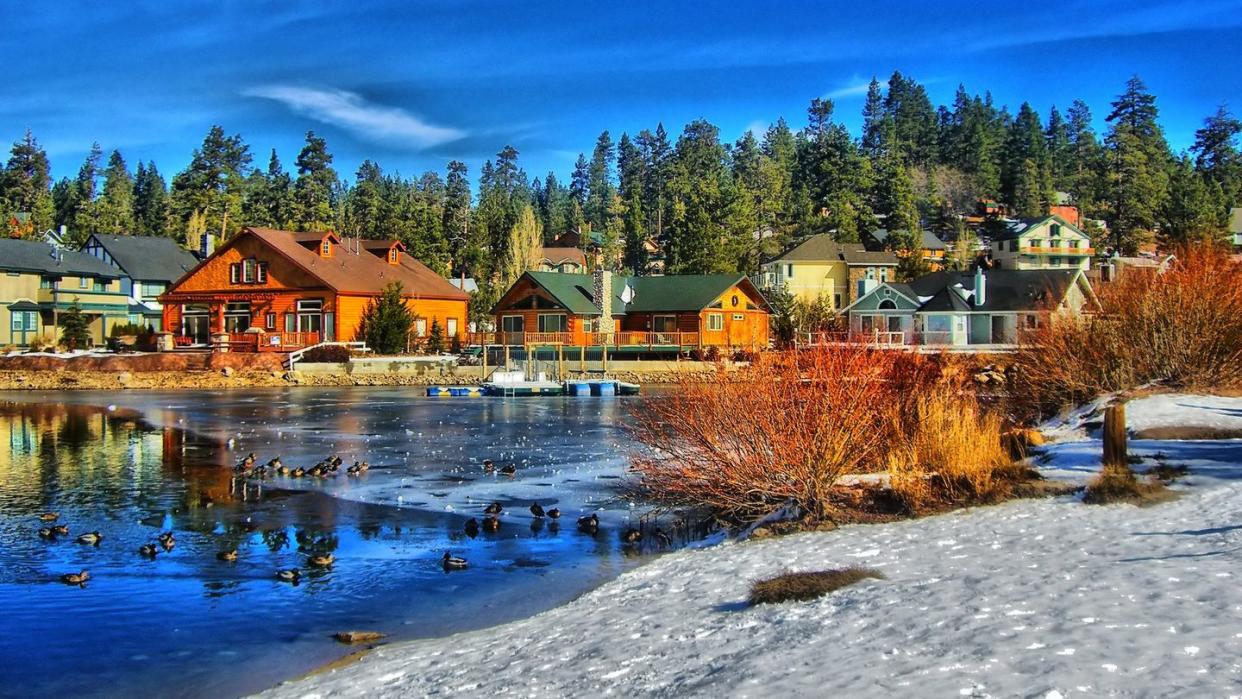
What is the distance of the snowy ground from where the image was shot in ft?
27.2

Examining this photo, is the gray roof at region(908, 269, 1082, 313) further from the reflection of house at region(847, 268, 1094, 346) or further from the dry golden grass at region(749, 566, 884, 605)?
the dry golden grass at region(749, 566, 884, 605)

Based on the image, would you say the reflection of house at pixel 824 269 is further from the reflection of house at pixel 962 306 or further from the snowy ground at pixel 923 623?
the snowy ground at pixel 923 623

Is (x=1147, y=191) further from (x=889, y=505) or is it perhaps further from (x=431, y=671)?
(x=431, y=671)

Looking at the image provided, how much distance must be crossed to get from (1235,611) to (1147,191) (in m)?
114

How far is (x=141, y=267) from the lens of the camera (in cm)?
8356

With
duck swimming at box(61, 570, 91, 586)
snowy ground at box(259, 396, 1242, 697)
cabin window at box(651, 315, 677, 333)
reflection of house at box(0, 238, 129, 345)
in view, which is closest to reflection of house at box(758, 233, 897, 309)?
cabin window at box(651, 315, 677, 333)

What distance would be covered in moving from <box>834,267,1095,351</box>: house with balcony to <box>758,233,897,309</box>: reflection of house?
1878 cm

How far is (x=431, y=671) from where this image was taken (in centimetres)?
1112

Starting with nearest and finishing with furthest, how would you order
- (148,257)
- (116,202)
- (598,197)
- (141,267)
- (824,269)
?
(141,267) → (148,257) → (824,269) → (116,202) → (598,197)

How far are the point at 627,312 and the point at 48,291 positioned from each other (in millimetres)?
40813

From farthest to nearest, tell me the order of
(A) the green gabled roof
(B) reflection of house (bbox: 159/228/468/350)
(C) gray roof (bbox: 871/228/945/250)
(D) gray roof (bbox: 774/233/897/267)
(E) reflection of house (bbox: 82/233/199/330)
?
(C) gray roof (bbox: 871/228/945/250)
(D) gray roof (bbox: 774/233/897/267)
(E) reflection of house (bbox: 82/233/199/330)
(A) the green gabled roof
(B) reflection of house (bbox: 159/228/468/350)

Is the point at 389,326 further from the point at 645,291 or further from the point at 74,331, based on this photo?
the point at 74,331

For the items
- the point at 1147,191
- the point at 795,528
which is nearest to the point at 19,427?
the point at 795,528

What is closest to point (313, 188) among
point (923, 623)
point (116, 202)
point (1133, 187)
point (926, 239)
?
point (116, 202)
